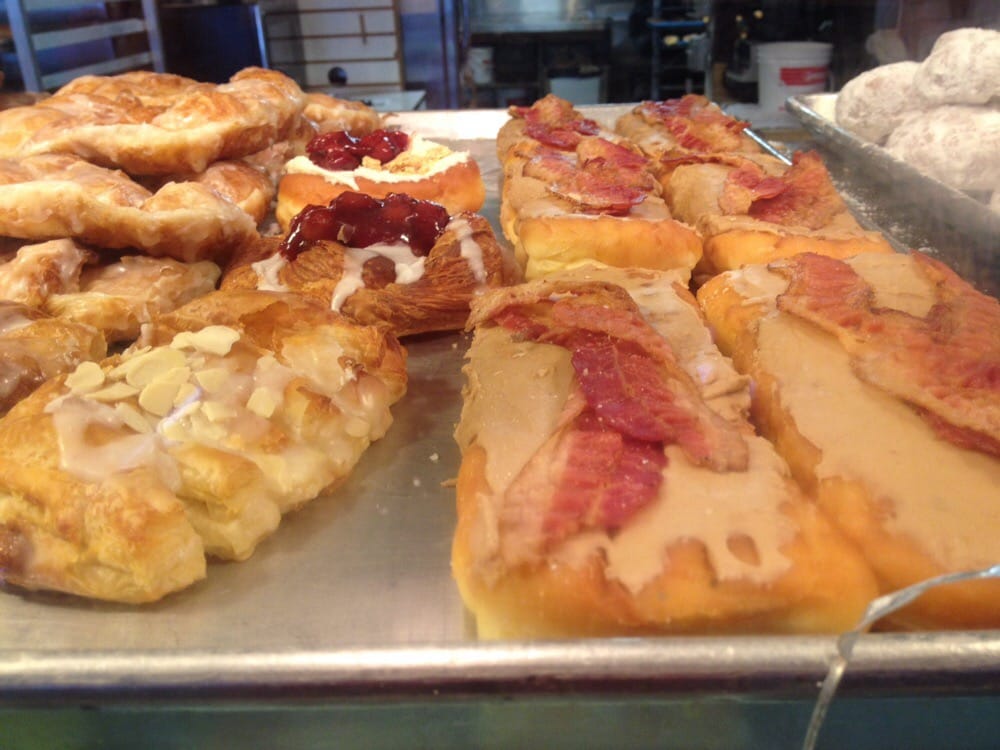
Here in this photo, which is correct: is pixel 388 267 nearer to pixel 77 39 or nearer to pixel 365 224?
pixel 365 224

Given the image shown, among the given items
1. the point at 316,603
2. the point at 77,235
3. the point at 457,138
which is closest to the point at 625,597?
the point at 316,603

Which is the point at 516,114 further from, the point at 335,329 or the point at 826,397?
the point at 826,397

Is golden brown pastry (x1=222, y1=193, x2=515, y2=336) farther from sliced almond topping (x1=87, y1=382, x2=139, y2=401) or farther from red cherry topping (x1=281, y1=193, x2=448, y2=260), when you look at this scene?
sliced almond topping (x1=87, y1=382, x2=139, y2=401)

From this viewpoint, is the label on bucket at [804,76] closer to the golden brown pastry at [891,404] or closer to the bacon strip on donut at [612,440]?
the golden brown pastry at [891,404]

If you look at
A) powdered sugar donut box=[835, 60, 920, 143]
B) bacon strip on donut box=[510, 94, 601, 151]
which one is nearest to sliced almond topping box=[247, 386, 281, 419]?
bacon strip on donut box=[510, 94, 601, 151]

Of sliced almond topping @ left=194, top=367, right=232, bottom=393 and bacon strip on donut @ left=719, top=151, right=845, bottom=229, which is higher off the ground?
bacon strip on donut @ left=719, top=151, right=845, bottom=229

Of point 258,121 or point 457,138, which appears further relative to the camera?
point 457,138

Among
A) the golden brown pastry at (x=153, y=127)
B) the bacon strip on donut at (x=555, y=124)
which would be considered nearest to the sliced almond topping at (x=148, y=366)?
the golden brown pastry at (x=153, y=127)
